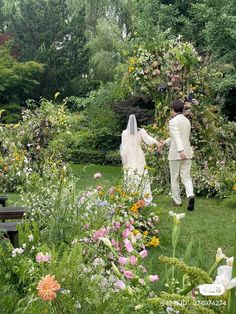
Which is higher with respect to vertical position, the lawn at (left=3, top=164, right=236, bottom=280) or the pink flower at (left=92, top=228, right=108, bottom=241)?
the pink flower at (left=92, top=228, right=108, bottom=241)

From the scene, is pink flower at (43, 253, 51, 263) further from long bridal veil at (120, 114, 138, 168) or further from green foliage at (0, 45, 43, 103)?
green foliage at (0, 45, 43, 103)

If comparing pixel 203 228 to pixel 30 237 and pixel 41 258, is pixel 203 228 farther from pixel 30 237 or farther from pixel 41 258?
pixel 41 258

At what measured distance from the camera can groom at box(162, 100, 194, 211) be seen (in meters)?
8.52

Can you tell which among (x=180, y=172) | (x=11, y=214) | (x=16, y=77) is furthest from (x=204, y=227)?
(x=16, y=77)

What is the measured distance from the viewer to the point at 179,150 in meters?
8.48

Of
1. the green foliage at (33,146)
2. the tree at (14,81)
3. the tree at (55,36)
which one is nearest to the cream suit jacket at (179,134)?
the green foliage at (33,146)

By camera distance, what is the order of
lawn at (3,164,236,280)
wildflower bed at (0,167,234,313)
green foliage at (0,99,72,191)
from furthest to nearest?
green foliage at (0,99,72,191)
lawn at (3,164,236,280)
wildflower bed at (0,167,234,313)

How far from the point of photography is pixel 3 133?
1098 centimetres

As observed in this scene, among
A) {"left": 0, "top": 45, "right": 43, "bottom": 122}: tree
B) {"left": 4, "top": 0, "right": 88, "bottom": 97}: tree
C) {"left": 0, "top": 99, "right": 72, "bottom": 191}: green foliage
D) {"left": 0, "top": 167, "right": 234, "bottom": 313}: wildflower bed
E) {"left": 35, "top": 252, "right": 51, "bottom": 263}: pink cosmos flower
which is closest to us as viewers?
{"left": 0, "top": 167, "right": 234, "bottom": 313}: wildflower bed

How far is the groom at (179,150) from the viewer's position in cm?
852

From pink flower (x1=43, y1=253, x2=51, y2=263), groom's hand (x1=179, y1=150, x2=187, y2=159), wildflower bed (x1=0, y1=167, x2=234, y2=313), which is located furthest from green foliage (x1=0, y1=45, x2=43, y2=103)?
pink flower (x1=43, y1=253, x2=51, y2=263)

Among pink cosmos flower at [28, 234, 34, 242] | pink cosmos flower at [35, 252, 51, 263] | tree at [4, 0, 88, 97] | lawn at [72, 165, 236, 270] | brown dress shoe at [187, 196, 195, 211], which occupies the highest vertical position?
tree at [4, 0, 88, 97]

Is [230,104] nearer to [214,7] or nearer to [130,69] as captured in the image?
[214,7]

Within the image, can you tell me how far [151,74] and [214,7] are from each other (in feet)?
25.9
